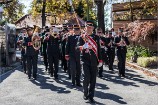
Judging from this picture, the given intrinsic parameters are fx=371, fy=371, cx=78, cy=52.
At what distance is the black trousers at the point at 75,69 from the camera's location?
1233 cm

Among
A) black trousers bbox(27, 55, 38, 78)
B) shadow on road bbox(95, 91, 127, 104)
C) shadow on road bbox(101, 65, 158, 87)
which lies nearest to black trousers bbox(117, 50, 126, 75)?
shadow on road bbox(101, 65, 158, 87)

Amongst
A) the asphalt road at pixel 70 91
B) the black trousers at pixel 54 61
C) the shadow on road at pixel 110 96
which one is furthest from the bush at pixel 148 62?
the shadow on road at pixel 110 96

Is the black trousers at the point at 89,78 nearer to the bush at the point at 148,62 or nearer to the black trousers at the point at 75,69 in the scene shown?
the black trousers at the point at 75,69

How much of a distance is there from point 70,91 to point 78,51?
5.42 feet

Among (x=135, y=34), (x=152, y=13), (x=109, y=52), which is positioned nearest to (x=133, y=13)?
(x=152, y=13)

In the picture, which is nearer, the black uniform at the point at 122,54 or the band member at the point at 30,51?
the band member at the point at 30,51

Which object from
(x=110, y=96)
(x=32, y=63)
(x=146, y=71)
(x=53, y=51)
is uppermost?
(x=53, y=51)

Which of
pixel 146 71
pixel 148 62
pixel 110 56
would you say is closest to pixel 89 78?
pixel 146 71

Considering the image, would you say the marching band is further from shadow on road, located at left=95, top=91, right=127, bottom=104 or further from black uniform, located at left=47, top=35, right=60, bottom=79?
shadow on road, located at left=95, top=91, right=127, bottom=104

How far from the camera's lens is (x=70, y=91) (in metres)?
11.2

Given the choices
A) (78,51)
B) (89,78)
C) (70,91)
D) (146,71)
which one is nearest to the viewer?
(89,78)

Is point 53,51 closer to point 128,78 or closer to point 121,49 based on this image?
point 121,49

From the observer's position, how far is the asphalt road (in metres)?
9.73

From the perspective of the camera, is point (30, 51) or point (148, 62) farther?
point (148, 62)
